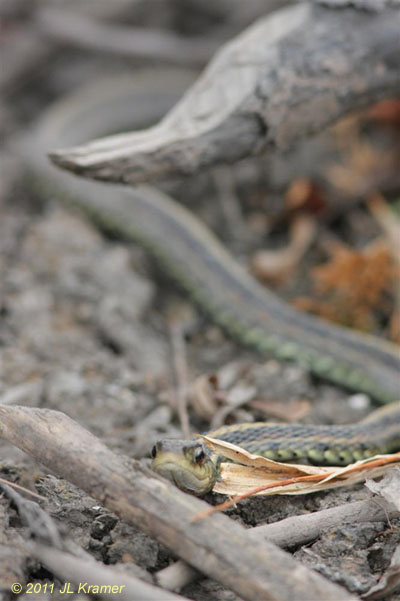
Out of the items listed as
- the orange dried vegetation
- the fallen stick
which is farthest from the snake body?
the fallen stick

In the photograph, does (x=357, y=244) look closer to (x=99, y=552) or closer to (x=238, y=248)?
(x=238, y=248)

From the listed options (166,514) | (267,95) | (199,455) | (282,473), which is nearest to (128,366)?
(282,473)

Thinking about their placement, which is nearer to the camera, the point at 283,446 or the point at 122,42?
the point at 283,446

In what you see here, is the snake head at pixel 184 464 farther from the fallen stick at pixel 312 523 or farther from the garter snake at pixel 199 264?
the garter snake at pixel 199 264

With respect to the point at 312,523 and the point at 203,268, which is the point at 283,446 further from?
the point at 203,268

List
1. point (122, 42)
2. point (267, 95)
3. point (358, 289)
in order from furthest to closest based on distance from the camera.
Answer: point (122, 42) → point (358, 289) → point (267, 95)

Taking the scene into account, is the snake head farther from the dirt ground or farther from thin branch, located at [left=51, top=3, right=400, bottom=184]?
thin branch, located at [left=51, top=3, right=400, bottom=184]
